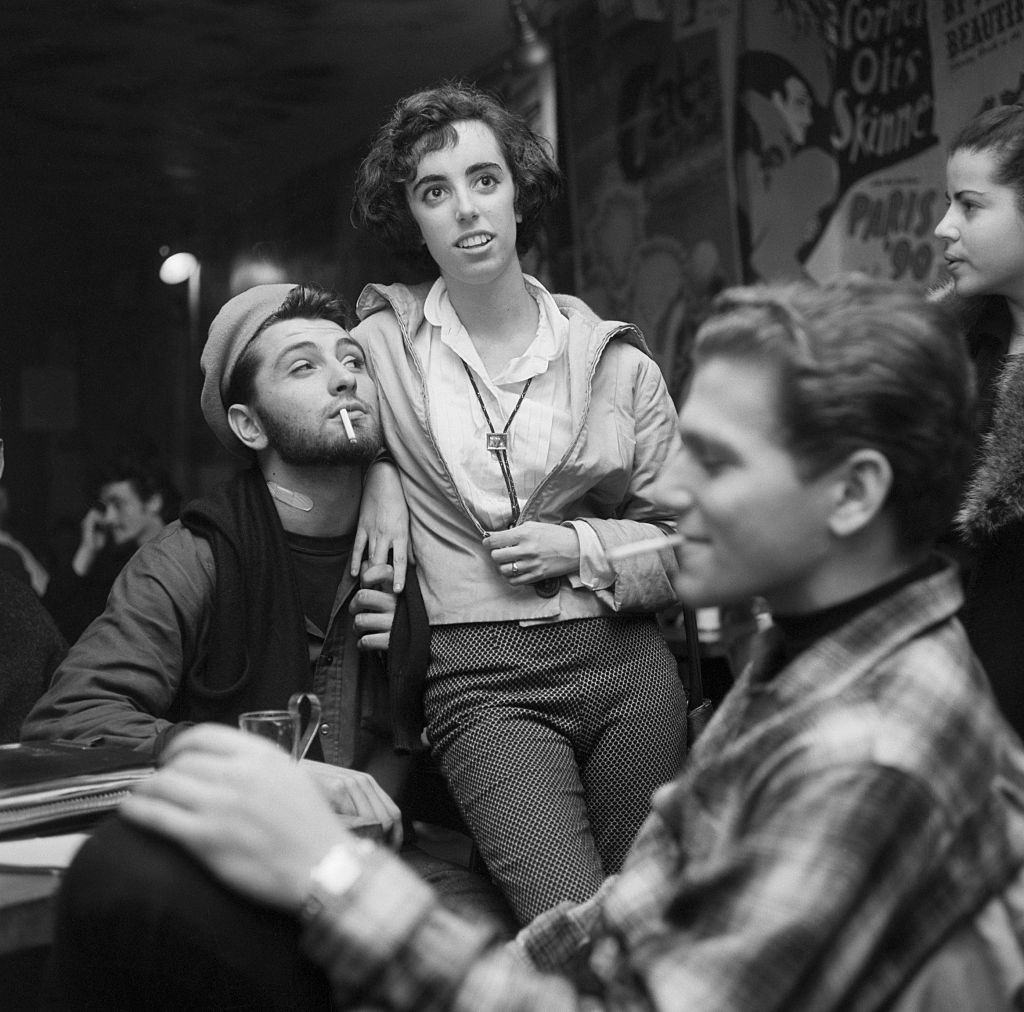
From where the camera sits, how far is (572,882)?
242 centimetres

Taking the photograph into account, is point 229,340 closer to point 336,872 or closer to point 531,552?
point 531,552

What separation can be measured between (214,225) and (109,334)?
73cm

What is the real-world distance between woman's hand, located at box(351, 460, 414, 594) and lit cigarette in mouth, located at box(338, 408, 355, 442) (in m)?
0.10

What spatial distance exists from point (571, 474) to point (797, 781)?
1576 millimetres

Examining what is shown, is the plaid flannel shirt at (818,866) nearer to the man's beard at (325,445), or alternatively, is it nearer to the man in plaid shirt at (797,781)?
the man in plaid shirt at (797,781)

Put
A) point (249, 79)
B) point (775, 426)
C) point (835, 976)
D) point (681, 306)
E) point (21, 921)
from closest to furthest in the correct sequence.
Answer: point (835, 976) → point (775, 426) → point (21, 921) → point (681, 306) → point (249, 79)

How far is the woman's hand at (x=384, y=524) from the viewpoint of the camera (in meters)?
2.72

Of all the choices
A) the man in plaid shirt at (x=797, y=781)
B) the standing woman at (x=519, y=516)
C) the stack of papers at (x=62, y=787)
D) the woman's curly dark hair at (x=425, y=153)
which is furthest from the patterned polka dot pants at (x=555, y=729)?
the man in plaid shirt at (x=797, y=781)

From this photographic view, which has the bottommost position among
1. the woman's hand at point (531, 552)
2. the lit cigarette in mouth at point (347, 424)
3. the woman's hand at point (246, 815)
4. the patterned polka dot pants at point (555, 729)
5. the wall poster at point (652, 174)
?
the patterned polka dot pants at point (555, 729)

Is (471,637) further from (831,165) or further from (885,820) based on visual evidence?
(831,165)

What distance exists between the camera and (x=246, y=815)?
1.22 m

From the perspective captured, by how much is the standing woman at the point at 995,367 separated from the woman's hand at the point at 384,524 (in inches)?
41.5

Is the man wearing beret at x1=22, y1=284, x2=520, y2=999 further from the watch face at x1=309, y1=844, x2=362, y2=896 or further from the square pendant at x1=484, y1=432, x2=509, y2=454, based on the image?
the watch face at x1=309, y1=844, x2=362, y2=896

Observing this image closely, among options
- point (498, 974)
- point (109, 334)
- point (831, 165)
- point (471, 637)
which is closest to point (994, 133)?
point (471, 637)
